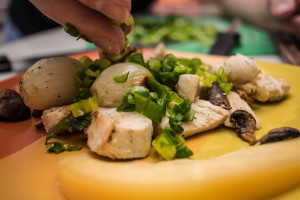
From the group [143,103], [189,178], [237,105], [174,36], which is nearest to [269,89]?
[237,105]

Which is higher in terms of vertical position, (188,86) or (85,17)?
(85,17)

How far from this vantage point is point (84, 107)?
1.18 metres

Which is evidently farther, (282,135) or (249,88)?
(249,88)

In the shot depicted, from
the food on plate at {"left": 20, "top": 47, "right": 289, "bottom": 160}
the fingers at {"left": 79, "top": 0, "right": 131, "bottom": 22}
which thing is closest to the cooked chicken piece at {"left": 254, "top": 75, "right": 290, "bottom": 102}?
the food on plate at {"left": 20, "top": 47, "right": 289, "bottom": 160}

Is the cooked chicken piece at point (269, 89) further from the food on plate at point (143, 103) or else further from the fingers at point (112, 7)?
the fingers at point (112, 7)

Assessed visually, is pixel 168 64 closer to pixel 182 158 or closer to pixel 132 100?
pixel 132 100

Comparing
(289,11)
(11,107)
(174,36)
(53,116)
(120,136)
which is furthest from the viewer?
(174,36)

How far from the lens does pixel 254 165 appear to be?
90cm

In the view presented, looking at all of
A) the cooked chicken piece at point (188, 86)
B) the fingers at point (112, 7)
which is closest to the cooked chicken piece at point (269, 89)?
the cooked chicken piece at point (188, 86)

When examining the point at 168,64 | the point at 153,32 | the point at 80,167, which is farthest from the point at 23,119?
the point at 153,32

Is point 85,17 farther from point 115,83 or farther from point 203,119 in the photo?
point 203,119

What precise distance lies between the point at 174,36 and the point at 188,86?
6.59ft

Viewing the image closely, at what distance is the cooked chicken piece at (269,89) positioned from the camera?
55.7 inches

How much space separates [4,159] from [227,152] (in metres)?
0.84
